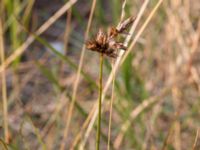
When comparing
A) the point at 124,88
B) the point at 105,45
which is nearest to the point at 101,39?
the point at 105,45

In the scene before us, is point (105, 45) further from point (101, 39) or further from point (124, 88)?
point (124, 88)

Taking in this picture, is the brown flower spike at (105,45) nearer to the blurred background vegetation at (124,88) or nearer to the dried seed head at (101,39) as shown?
the dried seed head at (101,39)

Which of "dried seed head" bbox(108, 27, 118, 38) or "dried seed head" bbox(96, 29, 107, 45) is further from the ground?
"dried seed head" bbox(108, 27, 118, 38)

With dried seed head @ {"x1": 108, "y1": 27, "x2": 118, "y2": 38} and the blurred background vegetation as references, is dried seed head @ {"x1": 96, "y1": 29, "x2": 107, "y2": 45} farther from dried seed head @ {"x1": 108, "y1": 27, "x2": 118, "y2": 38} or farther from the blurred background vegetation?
the blurred background vegetation


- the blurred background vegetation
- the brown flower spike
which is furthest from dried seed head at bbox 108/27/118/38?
the blurred background vegetation

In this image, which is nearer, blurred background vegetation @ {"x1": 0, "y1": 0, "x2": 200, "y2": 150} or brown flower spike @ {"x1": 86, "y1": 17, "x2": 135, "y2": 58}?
brown flower spike @ {"x1": 86, "y1": 17, "x2": 135, "y2": 58}

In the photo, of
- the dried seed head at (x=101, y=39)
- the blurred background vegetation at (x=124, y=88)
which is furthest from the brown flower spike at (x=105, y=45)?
the blurred background vegetation at (x=124, y=88)

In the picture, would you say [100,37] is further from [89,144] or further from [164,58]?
[164,58]

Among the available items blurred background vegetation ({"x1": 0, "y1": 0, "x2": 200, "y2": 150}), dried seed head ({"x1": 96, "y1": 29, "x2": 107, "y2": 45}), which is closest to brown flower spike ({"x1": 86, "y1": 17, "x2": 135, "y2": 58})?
dried seed head ({"x1": 96, "y1": 29, "x2": 107, "y2": 45})
